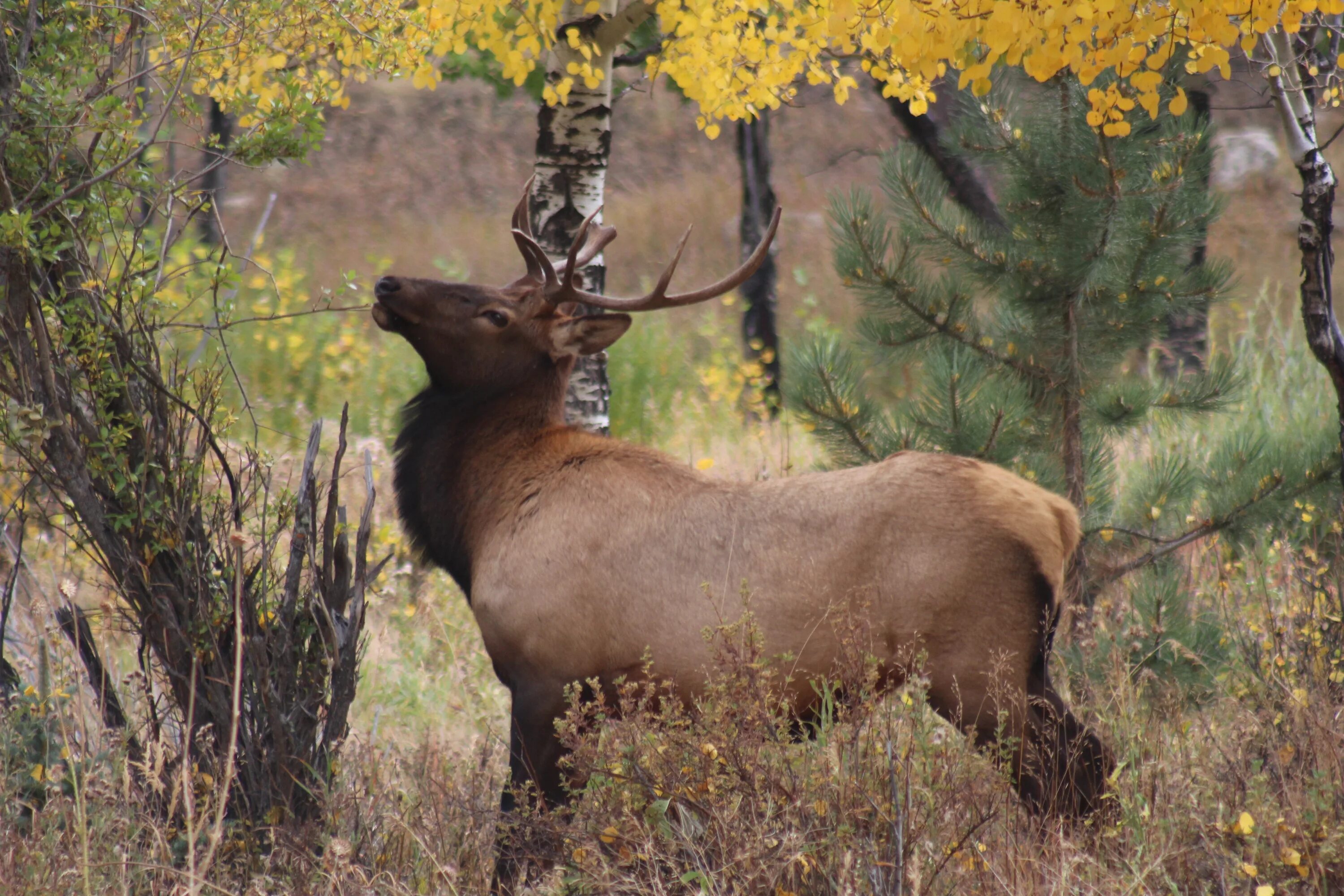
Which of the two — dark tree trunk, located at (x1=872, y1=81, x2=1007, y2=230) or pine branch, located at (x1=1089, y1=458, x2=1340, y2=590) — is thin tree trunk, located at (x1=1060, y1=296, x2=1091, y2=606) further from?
dark tree trunk, located at (x1=872, y1=81, x2=1007, y2=230)

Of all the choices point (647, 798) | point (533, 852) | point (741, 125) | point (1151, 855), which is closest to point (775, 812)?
point (647, 798)

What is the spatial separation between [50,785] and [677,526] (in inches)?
81.0

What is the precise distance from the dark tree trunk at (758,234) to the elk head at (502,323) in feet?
26.0

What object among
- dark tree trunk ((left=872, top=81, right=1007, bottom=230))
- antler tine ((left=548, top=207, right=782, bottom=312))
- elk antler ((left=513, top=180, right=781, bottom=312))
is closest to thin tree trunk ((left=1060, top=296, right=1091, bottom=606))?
dark tree trunk ((left=872, top=81, right=1007, bottom=230))

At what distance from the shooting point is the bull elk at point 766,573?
397cm

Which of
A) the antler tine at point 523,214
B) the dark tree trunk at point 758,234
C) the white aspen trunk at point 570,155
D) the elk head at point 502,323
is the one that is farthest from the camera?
the dark tree trunk at point 758,234

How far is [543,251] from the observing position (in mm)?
5199

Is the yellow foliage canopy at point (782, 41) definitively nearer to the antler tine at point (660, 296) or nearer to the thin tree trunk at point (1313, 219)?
the thin tree trunk at point (1313, 219)

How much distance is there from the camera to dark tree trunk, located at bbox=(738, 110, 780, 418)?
43.4ft

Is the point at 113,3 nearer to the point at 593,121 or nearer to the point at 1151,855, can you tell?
the point at 593,121

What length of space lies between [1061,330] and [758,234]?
27.8ft

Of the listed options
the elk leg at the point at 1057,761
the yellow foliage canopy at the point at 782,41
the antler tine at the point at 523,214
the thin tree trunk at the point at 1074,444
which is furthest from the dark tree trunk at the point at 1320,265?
the antler tine at the point at 523,214

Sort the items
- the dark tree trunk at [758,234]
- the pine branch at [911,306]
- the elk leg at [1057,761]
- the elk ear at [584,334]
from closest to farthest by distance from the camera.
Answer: the elk leg at [1057,761], the elk ear at [584,334], the pine branch at [911,306], the dark tree trunk at [758,234]

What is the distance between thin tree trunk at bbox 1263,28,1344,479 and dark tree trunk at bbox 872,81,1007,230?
1.25 metres
